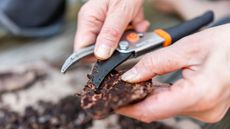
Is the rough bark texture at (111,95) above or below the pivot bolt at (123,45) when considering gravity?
below

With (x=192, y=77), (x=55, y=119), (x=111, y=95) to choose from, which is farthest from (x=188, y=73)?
(x=55, y=119)

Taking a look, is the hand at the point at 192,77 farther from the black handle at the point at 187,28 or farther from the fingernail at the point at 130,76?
the black handle at the point at 187,28

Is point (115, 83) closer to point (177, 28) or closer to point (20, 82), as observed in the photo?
point (177, 28)

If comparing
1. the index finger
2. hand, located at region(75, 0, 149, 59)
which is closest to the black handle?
hand, located at region(75, 0, 149, 59)

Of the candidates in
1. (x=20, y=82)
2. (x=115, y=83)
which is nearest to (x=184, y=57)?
(x=115, y=83)

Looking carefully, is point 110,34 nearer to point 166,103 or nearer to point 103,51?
point 103,51

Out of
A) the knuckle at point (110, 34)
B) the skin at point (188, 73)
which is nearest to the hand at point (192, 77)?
the skin at point (188, 73)
